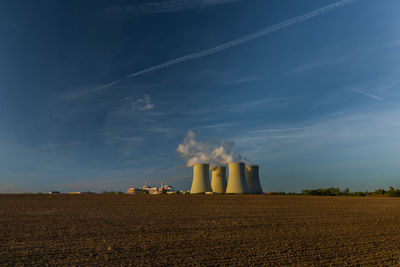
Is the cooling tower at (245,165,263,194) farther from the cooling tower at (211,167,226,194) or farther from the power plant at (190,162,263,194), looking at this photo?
the cooling tower at (211,167,226,194)

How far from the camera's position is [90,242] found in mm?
8086

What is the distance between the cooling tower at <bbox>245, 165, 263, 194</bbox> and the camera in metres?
40.5

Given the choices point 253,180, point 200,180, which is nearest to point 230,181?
point 200,180

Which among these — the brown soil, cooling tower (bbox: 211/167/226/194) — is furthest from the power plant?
the brown soil

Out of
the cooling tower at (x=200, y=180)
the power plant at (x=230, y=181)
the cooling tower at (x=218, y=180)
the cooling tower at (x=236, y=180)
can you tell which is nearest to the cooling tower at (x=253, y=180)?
the power plant at (x=230, y=181)

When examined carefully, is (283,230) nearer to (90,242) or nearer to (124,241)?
(124,241)

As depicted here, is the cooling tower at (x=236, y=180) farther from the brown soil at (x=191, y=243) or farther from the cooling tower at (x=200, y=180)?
the brown soil at (x=191, y=243)

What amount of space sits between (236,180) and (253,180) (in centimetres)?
465

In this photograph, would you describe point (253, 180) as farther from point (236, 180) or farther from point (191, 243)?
point (191, 243)

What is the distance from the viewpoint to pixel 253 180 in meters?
41.0

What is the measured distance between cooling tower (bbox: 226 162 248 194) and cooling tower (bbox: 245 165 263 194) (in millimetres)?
3101

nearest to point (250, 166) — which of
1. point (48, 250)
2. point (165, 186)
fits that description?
point (48, 250)

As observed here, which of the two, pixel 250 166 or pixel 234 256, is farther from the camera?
pixel 250 166

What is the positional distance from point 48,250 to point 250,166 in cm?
3647
